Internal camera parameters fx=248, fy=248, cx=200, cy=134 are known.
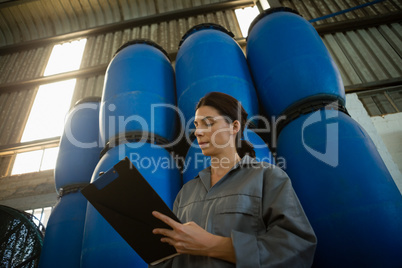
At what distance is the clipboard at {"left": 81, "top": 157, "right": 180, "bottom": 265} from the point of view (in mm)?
721

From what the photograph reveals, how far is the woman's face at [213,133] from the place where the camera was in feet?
3.46

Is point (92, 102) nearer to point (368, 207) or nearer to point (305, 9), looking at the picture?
point (368, 207)

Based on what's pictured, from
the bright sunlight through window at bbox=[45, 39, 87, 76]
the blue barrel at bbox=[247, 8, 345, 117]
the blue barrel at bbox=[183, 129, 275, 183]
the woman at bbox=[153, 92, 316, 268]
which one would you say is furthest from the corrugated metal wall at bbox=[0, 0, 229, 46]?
the woman at bbox=[153, 92, 316, 268]

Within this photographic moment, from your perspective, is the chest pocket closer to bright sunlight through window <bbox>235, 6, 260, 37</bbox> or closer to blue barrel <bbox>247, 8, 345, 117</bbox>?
blue barrel <bbox>247, 8, 345, 117</bbox>

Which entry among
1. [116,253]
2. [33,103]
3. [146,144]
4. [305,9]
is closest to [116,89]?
[146,144]

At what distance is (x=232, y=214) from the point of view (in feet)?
2.63

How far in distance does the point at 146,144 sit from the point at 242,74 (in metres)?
0.91

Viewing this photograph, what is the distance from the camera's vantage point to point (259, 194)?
81 cm

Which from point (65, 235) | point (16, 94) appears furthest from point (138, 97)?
point (16, 94)

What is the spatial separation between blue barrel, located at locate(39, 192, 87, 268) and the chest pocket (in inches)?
61.6

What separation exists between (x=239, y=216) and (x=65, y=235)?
173cm

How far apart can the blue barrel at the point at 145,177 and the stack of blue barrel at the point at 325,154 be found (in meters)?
0.75

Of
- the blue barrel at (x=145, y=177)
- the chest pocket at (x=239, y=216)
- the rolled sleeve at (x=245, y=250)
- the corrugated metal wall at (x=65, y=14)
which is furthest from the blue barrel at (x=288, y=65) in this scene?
the corrugated metal wall at (x=65, y=14)

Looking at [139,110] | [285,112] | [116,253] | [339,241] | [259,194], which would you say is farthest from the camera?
[139,110]
